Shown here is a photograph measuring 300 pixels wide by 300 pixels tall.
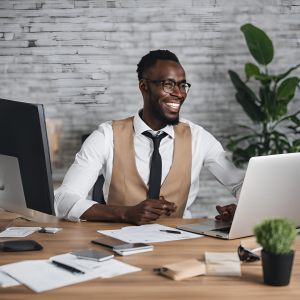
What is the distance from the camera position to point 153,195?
1774mm

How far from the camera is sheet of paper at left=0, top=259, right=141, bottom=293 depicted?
2.64 ft

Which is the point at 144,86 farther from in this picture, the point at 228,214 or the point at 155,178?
the point at 228,214

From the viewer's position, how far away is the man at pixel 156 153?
1793mm

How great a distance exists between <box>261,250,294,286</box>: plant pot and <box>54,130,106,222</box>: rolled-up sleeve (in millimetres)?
826

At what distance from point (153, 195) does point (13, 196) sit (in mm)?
769

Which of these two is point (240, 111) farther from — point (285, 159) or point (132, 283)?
point (132, 283)

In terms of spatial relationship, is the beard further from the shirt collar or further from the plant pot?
the plant pot

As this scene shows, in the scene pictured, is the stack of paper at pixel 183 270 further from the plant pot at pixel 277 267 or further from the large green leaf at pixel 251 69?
the large green leaf at pixel 251 69

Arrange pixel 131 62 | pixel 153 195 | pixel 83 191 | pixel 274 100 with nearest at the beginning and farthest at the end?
1. pixel 83 191
2. pixel 153 195
3. pixel 274 100
4. pixel 131 62

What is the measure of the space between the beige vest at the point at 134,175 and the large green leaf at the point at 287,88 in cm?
125

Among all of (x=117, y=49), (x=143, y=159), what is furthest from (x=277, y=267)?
(x=117, y=49)

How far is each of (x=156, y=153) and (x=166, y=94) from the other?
33 cm

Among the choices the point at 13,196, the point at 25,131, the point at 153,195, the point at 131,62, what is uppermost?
the point at 131,62

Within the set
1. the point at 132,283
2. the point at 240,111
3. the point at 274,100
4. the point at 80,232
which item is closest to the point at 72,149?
the point at 240,111
